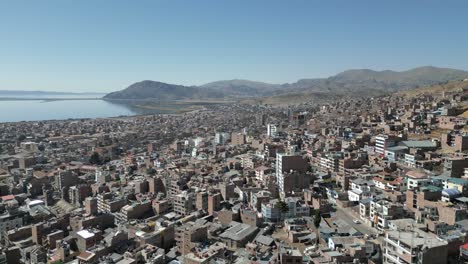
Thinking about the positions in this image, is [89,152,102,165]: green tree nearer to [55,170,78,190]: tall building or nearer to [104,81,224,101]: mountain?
[55,170,78,190]: tall building

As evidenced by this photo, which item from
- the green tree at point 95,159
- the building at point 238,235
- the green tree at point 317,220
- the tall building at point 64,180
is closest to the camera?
the building at point 238,235

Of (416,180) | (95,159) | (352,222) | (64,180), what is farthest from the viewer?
(95,159)

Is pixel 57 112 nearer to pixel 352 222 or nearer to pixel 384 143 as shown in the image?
pixel 384 143

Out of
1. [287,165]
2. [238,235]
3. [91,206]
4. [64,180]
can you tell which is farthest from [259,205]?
[64,180]

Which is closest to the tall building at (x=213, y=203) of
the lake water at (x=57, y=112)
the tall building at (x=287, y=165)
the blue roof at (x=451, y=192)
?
the tall building at (x=287, y=165)

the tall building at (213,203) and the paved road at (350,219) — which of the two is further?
the tall building at (213,203)

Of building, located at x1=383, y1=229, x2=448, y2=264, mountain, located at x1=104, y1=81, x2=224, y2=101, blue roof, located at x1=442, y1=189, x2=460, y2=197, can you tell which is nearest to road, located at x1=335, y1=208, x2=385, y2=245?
building, located at x1=383, y1=229, x2=448, y2=264

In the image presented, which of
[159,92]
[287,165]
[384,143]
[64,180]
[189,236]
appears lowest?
[64,180]

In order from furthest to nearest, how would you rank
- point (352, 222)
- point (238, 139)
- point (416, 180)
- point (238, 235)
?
point (238, 139) → point (416, 180) → point (352, 222) → point (238, 235)

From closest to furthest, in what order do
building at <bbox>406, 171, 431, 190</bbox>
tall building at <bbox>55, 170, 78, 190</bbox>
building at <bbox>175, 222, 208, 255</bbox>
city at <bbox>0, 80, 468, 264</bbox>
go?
city at <bbox>0, 80, 468, 264</bbox>, building at <bbox>175, 222, 208, 255</bbox>, building at <bbox>406, 171, 431, 190</bbox>, tall building at <bbox>55, 170, 78, 190</bbox>

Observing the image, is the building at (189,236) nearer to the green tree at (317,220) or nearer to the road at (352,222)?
the green tree at (317,220)

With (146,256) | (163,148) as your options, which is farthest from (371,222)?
(163,148)
